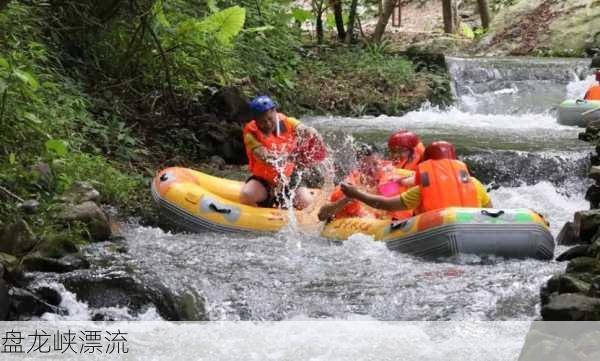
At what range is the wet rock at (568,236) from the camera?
7617mm

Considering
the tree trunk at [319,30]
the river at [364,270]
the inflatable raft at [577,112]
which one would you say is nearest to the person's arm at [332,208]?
the river at [364,270]

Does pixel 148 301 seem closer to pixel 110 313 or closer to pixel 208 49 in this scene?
pixel 110 313

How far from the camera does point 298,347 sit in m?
5.12

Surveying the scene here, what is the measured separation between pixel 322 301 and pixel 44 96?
428cm

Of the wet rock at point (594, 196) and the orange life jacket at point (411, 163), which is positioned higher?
the orange life jacket at point (411, 163)

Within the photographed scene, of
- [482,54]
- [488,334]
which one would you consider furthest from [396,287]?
[482,54]

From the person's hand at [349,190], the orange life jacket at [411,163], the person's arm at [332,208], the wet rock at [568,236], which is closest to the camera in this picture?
the person's hand at [349,190]

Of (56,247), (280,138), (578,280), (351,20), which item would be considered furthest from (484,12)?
(578,280)

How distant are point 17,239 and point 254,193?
8.71ft

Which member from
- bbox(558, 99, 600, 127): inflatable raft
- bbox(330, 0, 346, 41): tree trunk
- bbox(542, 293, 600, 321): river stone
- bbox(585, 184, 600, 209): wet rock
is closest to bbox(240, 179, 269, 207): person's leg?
bbox(585, 184, 600, 209): wet rock

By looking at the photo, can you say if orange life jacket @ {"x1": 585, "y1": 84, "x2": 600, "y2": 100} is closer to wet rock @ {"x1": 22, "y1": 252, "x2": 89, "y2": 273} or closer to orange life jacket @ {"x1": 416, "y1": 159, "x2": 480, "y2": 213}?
orange life jacket @ {"x1": 416, "y1": 159, "x2": 480, "y2": 213}

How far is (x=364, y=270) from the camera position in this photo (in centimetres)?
676

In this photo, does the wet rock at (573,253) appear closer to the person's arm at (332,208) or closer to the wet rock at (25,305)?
the person's arm at (332,208)

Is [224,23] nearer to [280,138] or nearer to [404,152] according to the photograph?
[280,138]
